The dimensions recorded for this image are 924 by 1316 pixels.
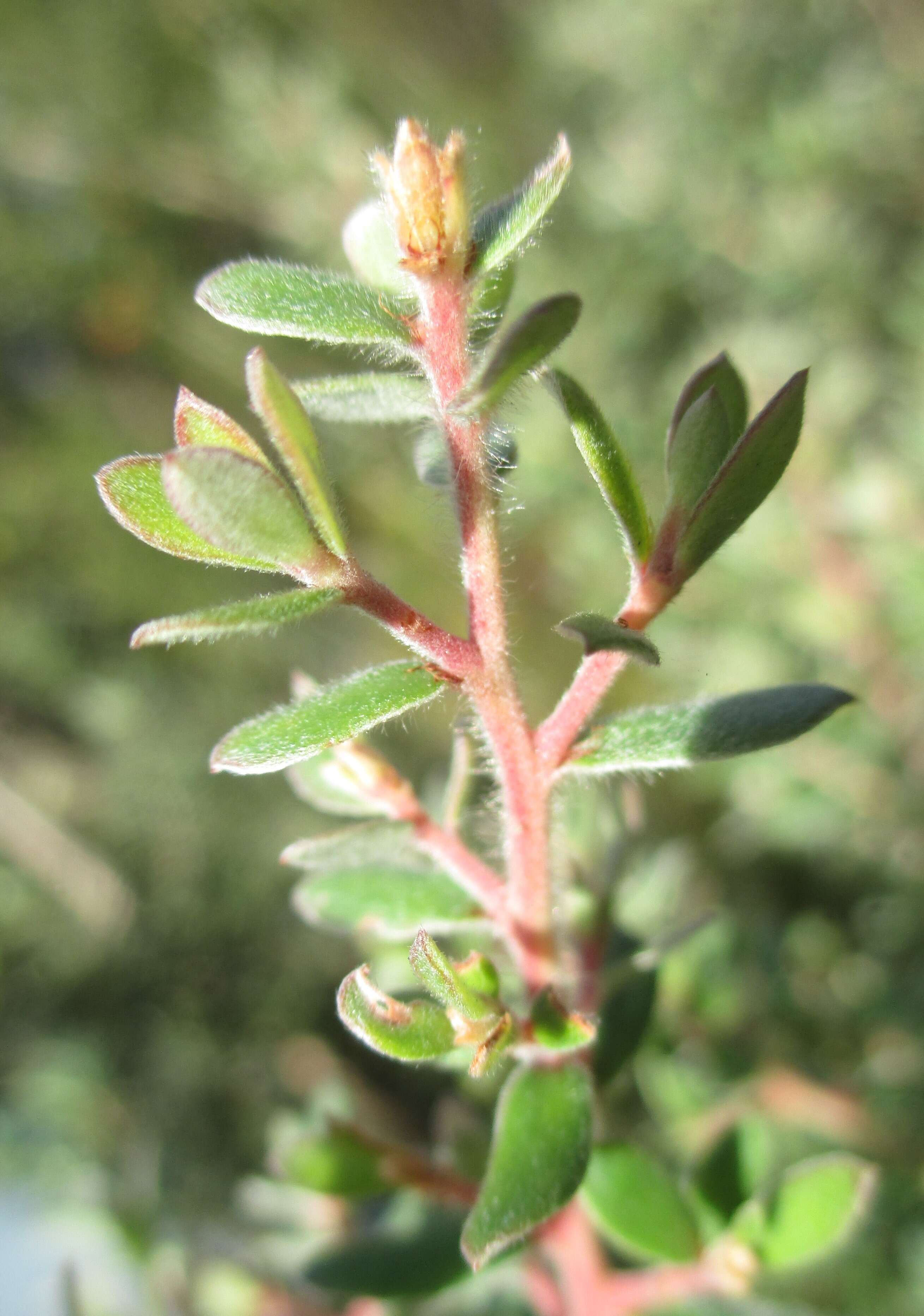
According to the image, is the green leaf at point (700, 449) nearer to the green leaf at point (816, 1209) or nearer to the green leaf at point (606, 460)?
the green leaf at point (606, 460)

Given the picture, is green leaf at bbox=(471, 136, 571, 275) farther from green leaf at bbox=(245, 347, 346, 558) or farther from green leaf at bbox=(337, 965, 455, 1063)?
green leaf at bbox=(337, 965, 455, 1063)

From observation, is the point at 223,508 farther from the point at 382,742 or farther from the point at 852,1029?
the point at 382,742

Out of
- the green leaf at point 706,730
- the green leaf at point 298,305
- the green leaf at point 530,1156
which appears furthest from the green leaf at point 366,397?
the green leaf at point 530,1156

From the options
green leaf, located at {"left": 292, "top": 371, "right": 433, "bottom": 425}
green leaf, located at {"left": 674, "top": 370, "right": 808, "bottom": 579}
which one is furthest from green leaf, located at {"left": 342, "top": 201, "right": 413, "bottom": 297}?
green leaf, located at {"left": 674, "top": 370, "right": 808, "bottom": 579}

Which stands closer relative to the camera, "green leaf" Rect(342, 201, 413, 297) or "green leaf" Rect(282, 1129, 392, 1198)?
"green leaf" Rect(342, 201, 413, 297)

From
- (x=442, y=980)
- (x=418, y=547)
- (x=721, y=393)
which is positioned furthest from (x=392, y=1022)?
(x=418, y=547)

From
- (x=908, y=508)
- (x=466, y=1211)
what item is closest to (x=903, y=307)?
(x=908, y=508)

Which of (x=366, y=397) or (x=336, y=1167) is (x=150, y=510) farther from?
(x=336, y=1167)
